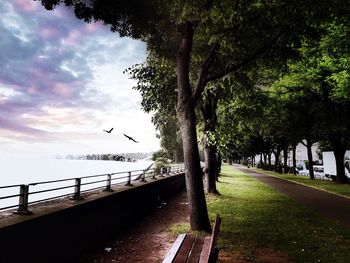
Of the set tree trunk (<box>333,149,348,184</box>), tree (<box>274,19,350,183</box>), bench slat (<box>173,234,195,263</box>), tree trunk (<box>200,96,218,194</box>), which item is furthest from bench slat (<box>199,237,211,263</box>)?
tree trunk (<box>333,149,348,184</box>)

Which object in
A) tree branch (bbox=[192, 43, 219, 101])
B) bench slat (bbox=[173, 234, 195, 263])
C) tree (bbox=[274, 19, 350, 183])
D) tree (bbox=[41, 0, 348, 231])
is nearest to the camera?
bench slat (bbox=[173, 234, 195, 263])

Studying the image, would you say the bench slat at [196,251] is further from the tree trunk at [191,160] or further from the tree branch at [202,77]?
the tree branch at [202,77]

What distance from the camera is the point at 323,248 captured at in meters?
8.90

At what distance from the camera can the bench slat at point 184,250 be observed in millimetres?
5566

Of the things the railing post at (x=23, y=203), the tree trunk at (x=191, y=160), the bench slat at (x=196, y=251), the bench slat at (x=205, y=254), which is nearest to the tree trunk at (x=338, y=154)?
the tree trunk at (x=191, y=160)

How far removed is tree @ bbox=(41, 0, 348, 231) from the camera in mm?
9953

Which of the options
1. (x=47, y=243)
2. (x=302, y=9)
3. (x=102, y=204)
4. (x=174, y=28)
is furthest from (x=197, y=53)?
(x=47, y=243)

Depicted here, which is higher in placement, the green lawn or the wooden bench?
the wooden bench

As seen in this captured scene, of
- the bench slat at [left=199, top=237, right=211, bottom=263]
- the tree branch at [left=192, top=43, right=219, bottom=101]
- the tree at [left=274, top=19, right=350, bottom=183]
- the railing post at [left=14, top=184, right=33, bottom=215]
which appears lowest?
the bench slat at [left=199, top=237, right=211, bottom=263]

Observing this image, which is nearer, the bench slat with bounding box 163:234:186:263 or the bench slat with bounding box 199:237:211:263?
the bench slat with bounding box 199:237:211:263

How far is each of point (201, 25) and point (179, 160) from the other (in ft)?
160

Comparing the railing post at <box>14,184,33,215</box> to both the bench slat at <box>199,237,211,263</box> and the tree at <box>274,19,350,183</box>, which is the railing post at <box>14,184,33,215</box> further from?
the tree at <box>274,19,350,183</box>

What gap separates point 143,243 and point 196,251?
3.90 meters

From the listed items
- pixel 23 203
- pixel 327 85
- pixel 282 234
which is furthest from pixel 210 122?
pixel 327 85
